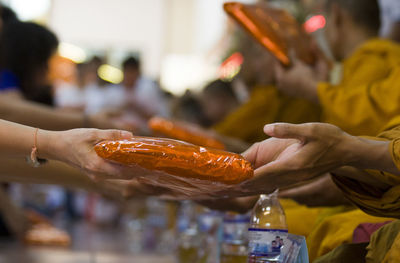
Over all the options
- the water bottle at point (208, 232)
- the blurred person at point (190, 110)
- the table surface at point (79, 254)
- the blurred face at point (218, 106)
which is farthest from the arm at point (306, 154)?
the blurred person at point (190, 110)

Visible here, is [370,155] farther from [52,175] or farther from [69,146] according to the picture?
[52,175]

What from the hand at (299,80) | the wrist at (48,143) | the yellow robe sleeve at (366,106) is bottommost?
the wrist at (48,143)

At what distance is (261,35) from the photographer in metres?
1.74

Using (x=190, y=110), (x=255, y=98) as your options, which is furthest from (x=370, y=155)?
(x=190, y=110)

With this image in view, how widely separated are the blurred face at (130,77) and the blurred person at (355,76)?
309cm

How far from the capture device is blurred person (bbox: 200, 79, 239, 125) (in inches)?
166

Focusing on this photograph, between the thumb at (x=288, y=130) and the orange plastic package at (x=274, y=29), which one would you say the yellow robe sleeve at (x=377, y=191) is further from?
the orange plastic package at (x=274, y=29)

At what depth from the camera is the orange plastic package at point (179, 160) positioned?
33.6 inches

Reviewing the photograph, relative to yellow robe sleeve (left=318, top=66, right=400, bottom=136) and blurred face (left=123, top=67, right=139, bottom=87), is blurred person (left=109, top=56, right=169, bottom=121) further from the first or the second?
yellow robe sleeve (left=318, top=66, right=400, bottom=136)

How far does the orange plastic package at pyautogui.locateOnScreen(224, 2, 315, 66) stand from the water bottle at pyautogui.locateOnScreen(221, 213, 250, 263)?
54 cm

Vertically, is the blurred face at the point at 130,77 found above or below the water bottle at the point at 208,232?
above

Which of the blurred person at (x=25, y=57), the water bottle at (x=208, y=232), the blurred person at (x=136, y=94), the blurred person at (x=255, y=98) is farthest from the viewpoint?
the blurred person at (x=136, y=94)

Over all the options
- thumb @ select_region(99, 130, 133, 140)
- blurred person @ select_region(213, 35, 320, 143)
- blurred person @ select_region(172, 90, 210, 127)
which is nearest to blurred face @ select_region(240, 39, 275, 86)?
blurred person @ select_region(213, 35, 320, 143)

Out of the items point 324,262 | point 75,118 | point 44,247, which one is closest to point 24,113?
point 75,118
